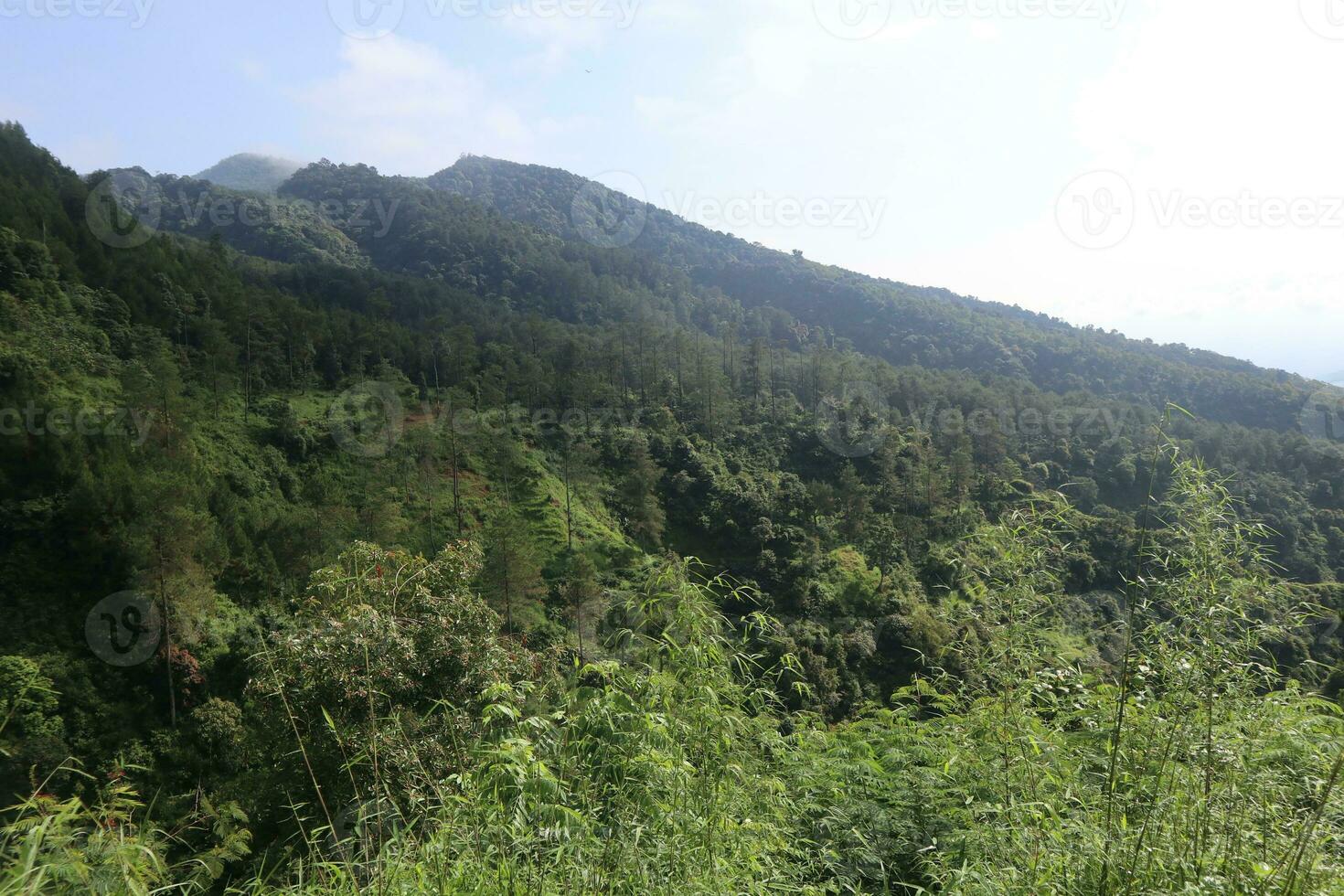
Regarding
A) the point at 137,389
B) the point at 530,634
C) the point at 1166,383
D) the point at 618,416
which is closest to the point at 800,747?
the point at 530,634

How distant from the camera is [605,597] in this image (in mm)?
24453

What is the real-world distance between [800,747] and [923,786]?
1.50 meters

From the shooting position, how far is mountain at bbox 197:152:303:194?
166 meters

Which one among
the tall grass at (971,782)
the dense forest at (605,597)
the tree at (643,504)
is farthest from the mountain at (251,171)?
the tall grass at (971,782)

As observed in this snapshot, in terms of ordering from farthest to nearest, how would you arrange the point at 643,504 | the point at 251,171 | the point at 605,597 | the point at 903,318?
the point at 251,171 → the point at 903,318 → the point at 643,504 → the point at 605,597

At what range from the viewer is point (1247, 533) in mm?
2568

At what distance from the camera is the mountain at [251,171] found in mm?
165500

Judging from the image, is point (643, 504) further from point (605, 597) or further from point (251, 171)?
point (251, 171)

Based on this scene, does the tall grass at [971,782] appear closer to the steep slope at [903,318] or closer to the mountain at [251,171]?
the steep slope at [903,318]

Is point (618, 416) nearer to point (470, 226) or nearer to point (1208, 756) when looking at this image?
point (1208, 756)

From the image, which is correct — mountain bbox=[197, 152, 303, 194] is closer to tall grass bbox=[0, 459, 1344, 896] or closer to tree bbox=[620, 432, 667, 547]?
tree bbox=[620, 432, 667, 547]

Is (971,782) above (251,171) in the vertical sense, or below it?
below

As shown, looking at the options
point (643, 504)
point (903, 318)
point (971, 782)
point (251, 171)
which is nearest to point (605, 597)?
point (643, 504)

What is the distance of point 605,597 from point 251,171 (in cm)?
21066
